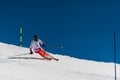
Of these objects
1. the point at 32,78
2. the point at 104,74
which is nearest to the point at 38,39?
the point at 104,74

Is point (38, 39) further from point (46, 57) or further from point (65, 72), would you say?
point (65, 72)

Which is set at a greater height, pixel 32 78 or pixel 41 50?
pixel 41 50

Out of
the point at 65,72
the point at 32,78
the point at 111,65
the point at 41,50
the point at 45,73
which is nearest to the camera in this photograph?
the point at 32,78

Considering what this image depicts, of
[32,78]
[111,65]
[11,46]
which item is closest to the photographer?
[32,78]

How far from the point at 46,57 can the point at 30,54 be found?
139 centimetres

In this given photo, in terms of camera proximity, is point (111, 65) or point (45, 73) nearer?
point (45, 73)

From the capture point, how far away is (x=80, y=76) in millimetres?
13516

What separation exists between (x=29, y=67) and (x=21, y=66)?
0.33m

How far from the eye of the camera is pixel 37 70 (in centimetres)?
1309

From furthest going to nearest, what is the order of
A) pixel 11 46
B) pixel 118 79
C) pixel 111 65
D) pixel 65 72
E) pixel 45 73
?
pixel 11 46, pixel 111 65, pixel 118 79, pixel 65 72, pixel 45 73

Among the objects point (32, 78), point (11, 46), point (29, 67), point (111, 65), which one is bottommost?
point (32, 78)

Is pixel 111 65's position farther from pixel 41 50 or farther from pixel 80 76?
pixel 80 76

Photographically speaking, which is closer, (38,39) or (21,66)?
(21,66)

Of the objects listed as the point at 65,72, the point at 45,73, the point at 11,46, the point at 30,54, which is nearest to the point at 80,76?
the point at 65,72
